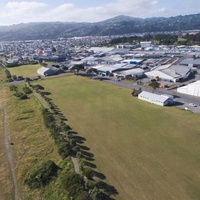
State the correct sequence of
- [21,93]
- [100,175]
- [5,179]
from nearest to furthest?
[100,175]
[5,179]
[21,93]

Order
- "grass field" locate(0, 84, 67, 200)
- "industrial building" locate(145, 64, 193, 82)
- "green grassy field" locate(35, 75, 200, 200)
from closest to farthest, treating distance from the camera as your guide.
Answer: "green grassy field" locate(35, 75, 200, 200)
"grass field" locate(0, 84, 67, 200)
"industrial building" locate(145, 64, 193, 82)

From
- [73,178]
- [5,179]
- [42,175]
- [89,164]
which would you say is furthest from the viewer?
[89,164]

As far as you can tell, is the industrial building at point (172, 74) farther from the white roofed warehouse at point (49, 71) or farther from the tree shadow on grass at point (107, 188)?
the tree shadow on grass at point (107, 188)

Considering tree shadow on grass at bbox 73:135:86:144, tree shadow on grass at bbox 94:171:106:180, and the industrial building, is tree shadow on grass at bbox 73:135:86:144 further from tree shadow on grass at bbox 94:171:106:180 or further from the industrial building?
the industrial building

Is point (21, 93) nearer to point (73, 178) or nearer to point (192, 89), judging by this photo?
point (73, 178)

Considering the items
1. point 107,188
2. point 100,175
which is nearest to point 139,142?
point 100,175

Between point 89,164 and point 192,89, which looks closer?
point 89,164

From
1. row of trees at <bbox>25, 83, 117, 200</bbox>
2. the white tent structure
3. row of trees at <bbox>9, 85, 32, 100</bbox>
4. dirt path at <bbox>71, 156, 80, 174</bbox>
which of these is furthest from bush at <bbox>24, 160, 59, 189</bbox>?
the white tent structure

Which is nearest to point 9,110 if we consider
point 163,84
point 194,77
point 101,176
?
point 101,176

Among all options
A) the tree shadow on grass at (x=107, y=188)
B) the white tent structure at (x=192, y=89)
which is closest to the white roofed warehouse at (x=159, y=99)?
the white tent structure at (x=192, y=89)
